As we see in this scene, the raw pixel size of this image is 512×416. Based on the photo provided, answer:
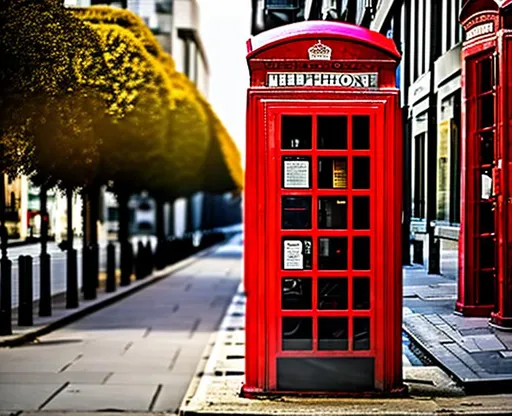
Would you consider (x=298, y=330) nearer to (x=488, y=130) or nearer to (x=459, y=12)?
(x=488, y=130)

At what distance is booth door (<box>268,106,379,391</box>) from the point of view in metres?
6.57

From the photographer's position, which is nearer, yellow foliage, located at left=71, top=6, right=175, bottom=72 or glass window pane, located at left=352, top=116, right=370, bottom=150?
glass window pane, located at left=352, top=116, right=370, bottom=150

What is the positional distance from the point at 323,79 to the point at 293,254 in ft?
3.37

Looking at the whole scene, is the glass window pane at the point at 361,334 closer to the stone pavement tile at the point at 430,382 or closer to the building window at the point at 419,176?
the stone pavement tile at the point at 430,382

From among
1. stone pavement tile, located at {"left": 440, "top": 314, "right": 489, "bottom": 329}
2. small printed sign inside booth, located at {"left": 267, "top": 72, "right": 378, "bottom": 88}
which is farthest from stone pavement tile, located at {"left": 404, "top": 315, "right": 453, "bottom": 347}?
small printed sign inside booth, located at {"left": 267, "top": 72, "right": 378, "bottom": 88}

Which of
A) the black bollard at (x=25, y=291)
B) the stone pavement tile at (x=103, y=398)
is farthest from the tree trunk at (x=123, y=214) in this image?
the stone pavement tile at (x=103, y=398)

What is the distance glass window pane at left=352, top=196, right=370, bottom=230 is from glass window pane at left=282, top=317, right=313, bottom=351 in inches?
24.8

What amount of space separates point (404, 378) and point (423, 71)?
1.93m

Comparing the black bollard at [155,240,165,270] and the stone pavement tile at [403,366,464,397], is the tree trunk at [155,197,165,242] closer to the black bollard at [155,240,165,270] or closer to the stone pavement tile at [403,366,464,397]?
the black bollard at [155,240,165,270]

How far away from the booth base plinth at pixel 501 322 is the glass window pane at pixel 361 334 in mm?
732

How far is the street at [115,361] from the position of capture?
805 cm

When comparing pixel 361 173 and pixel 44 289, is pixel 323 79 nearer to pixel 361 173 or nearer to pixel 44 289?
pixel 361 173

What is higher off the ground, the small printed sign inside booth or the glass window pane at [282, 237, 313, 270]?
the small printed sign inside booth

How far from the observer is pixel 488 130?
6766 millimetres
